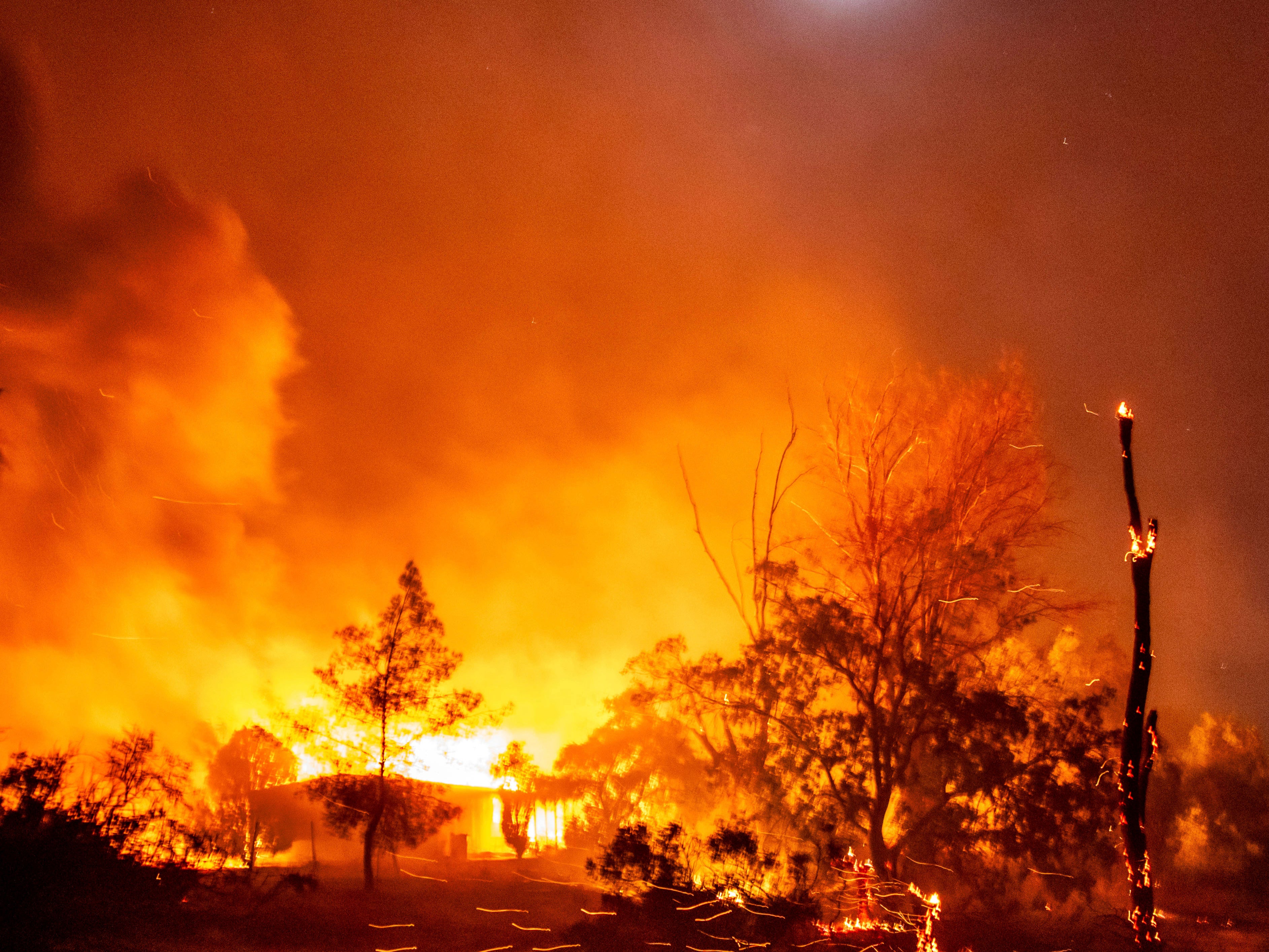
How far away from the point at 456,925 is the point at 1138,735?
941 cm

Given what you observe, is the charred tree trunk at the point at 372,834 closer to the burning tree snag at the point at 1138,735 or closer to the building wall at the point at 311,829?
the building wall at the point at 311,829

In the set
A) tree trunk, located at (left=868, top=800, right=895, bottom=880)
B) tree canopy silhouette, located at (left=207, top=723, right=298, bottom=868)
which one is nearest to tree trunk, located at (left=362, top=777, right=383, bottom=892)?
tree canopy silhouette, located at (left=207, top=723, right=298, bottom=868)

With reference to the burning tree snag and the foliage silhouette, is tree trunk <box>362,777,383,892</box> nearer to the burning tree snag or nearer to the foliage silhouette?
the foliage silhouette

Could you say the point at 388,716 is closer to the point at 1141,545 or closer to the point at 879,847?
the point at 879,847

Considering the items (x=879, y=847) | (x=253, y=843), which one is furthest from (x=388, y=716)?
(x=879, y=847)

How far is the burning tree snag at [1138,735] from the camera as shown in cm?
1052

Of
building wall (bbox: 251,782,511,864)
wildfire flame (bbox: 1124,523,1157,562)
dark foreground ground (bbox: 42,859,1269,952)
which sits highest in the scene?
wildfire flame (bbox: 1124,523,1157,562)

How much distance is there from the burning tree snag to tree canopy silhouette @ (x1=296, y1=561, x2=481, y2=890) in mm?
9211

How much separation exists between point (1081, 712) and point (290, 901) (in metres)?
13.9

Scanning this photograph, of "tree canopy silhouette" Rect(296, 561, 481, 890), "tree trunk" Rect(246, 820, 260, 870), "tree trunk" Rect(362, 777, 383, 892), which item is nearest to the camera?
"tree trunk" Rect(246, 820, 260, 870)

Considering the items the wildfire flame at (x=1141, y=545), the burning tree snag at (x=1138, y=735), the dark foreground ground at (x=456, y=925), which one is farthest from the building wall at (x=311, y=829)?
the wildfire flame at (x=1141, y=545)

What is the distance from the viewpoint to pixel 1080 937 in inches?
619

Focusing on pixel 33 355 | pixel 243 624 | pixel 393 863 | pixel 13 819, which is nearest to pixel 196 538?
pixel 243 624

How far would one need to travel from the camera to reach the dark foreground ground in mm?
9852
